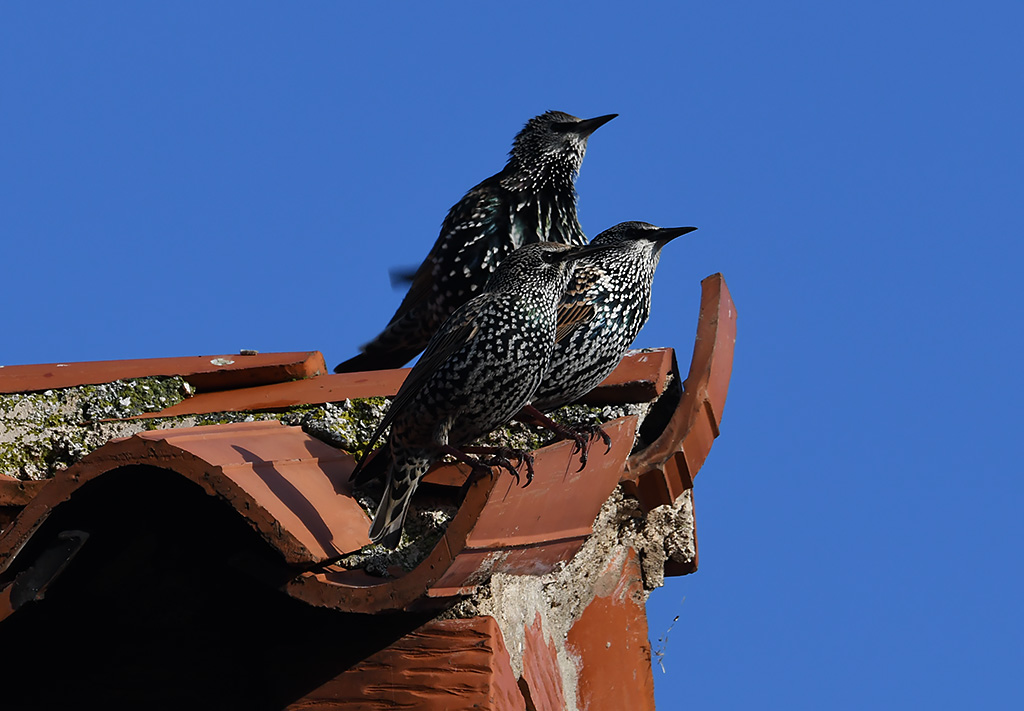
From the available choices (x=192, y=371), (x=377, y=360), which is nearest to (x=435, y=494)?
(x=192, y=371)

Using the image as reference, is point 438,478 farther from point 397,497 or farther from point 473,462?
point 473,462

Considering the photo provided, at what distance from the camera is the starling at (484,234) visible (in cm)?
407

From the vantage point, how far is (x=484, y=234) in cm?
411

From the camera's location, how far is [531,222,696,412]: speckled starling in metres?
3.02

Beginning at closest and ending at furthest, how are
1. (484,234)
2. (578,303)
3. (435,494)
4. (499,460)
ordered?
(499,460)
(435,494)
(578,303)
(484,234)

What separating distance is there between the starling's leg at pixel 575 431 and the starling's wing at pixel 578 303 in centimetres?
19

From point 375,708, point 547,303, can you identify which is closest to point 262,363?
point 547,303

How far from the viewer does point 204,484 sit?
248 cm

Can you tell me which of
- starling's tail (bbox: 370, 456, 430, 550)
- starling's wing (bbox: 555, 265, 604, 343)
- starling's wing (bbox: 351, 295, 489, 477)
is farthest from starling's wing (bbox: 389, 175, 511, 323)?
starling's tail (bbox: 370, 456, 430, 550)

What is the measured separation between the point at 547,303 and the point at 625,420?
13.2 inches

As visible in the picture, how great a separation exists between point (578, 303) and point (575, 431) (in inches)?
16.2

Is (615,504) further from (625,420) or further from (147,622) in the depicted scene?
(147,622)

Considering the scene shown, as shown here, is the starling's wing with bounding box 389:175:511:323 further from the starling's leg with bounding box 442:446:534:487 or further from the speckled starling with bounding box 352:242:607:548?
the starling's leg with bounding box 442:446:534:487

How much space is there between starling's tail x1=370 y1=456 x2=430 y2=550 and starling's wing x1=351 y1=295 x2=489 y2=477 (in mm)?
89
